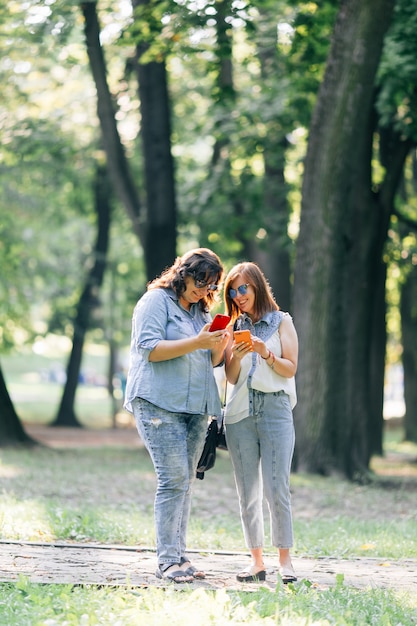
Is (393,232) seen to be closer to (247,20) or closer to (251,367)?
(247,20)

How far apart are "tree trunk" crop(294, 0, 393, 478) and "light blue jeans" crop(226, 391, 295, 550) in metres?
7.79

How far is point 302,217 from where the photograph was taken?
14.5 meters

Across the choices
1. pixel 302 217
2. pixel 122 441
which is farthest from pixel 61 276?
pixel 302 217

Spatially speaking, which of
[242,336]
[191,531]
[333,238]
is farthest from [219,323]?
[333,238]

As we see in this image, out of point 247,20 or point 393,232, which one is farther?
point 393,232

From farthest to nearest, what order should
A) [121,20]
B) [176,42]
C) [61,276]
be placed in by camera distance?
[61,276], [121,20], [176,42]

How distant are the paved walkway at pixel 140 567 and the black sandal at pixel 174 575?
0.17 ft

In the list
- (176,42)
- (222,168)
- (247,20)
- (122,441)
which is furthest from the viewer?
(122,441)

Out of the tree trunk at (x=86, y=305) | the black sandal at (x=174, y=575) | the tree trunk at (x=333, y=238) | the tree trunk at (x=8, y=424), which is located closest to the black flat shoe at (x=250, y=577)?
the black sandal at (x=174, y=575)

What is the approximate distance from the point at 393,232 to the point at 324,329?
27.5 feet

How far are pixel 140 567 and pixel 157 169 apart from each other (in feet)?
40.8

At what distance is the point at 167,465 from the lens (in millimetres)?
6320

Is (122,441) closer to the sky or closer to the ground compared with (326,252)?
closer to the ground

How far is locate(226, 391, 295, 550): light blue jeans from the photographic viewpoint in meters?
6.56
